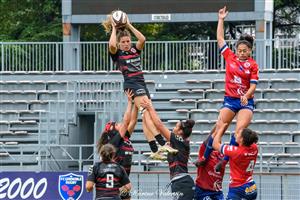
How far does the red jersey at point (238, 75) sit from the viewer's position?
1838 centimetres

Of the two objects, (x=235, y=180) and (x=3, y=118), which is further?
(x=3, y=118)

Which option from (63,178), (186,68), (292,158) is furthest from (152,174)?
(186,68)

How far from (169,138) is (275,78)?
1113 cm

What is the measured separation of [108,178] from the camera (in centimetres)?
1652

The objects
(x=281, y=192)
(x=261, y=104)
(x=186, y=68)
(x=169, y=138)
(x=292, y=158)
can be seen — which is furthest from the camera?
(x=186, y=68)

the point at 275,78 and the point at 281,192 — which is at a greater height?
the point at 275,78

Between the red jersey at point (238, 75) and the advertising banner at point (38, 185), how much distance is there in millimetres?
5071

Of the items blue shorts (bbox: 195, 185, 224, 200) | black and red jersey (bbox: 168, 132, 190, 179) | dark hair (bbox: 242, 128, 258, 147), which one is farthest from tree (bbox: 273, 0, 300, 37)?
dark hair (bbox: 242, 128, 258, 147)

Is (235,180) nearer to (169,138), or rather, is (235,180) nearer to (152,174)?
(169,138)

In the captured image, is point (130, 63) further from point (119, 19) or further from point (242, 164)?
point (242, 164)

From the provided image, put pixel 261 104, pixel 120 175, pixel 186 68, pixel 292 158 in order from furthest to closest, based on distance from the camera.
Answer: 1. pixel 186 68
2. pixel 261 104
3. pixel 292 158
4. pixel 120 175

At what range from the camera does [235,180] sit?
17.2 m

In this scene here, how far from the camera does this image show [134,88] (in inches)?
728

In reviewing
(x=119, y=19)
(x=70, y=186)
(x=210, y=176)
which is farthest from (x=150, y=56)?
(x=210, y=176)
